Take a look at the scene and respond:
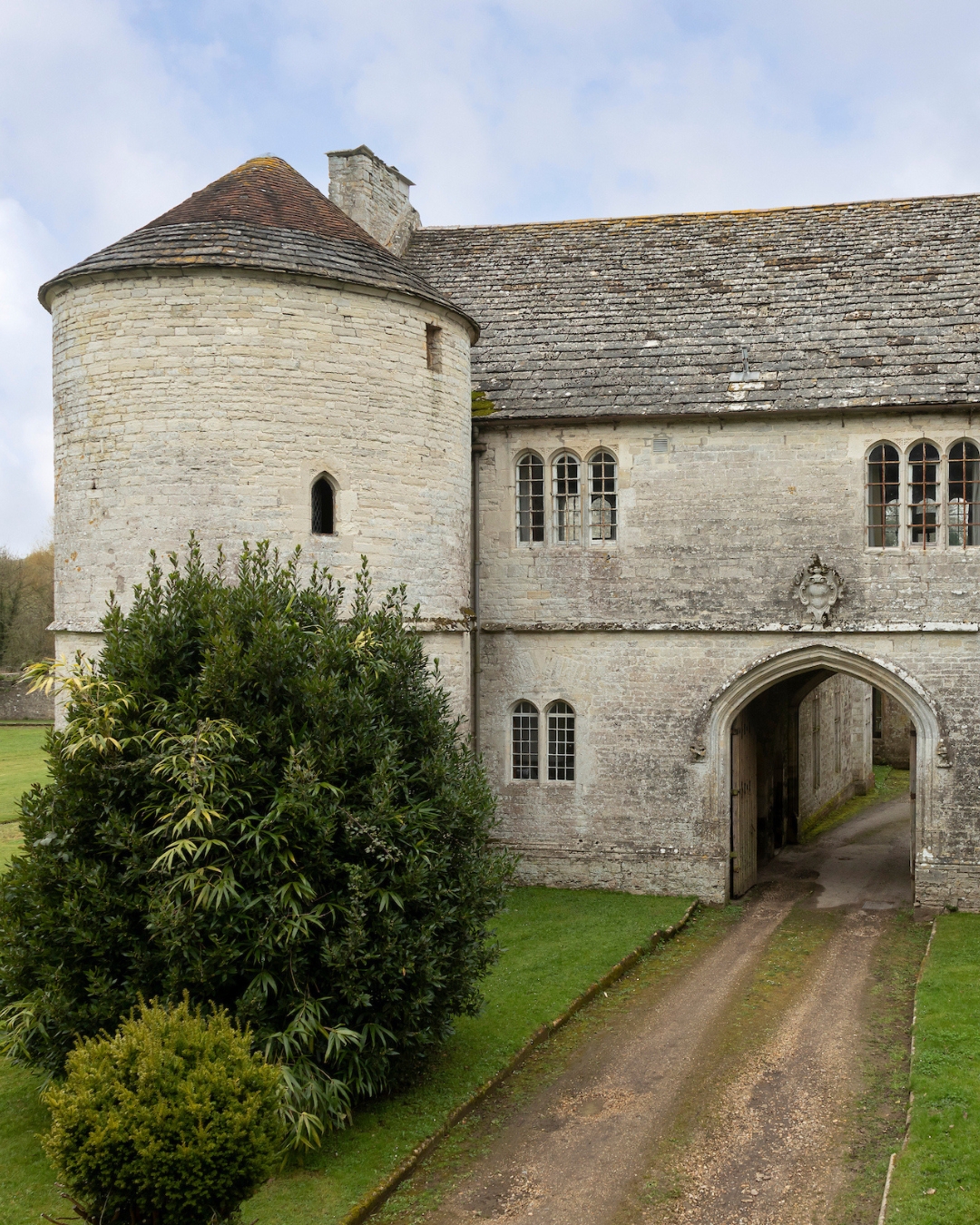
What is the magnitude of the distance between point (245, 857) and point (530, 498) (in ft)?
34.6

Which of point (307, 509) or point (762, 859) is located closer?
point (307, 509)

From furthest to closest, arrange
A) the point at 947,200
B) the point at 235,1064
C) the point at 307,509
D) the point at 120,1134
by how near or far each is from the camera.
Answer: the point at 947,200 → the point at 307,509 → the point at 235,1064 → the point at 120,1134

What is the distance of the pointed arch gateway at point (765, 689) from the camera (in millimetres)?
16859

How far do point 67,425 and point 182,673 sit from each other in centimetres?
650

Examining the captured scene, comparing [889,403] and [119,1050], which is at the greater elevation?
[889,403]

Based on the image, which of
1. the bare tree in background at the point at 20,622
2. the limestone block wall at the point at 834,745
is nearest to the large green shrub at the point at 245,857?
the limestone block wall at the point at 834,745

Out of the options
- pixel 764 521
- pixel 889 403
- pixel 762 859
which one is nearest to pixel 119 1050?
pixel 764 521

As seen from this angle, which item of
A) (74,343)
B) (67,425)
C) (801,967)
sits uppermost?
(74,343)

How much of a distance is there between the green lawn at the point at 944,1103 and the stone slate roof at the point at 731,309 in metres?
8.62

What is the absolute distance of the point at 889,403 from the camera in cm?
1684

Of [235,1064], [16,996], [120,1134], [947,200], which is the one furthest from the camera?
[947,200]

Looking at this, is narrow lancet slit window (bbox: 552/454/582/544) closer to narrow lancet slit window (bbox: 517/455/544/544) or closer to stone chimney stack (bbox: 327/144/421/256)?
narrow lancet slit window (bbox: 517/455/544/544)

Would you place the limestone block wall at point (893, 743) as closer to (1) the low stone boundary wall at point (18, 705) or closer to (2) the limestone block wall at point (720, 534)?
(2) the limestone block wall at point (720, 534)

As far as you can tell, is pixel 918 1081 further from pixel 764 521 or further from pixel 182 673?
pixel 764 521
